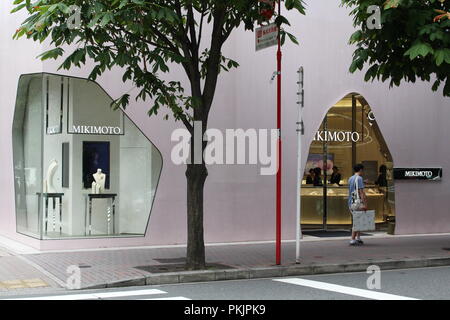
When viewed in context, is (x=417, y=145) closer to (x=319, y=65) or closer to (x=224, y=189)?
→ (x=319, y=65)

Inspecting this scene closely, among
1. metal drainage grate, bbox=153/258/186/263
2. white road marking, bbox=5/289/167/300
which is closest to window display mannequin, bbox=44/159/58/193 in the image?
metal drainage grate, bbox=153/258/186/263

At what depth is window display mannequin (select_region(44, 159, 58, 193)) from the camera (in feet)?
45.8

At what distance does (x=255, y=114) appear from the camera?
50.6ft

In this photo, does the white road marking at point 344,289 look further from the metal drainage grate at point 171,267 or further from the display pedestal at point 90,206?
the display pedestal at point 90,206

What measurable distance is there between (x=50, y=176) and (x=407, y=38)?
799 cm

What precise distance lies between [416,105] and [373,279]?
319 inches

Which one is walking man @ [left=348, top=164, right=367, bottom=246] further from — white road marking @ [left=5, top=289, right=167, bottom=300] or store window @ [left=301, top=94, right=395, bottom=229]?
white road marking @ [left=5, top=289, right=167, bottom=300]

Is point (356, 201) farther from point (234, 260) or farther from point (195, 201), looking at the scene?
point (195, 201)

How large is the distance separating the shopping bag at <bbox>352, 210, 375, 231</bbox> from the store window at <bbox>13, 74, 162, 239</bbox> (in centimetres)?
460

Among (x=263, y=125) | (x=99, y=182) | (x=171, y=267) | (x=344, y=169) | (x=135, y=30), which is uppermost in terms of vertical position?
(x=135, y=30)

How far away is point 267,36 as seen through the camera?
11.4 metres

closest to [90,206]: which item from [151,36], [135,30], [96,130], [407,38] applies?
[96,130]

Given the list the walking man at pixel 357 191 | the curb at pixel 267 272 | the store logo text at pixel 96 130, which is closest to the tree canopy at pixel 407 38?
the walking man at pixel 357 191

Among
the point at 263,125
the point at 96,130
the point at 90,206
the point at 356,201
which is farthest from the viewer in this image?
the point at 263,125
